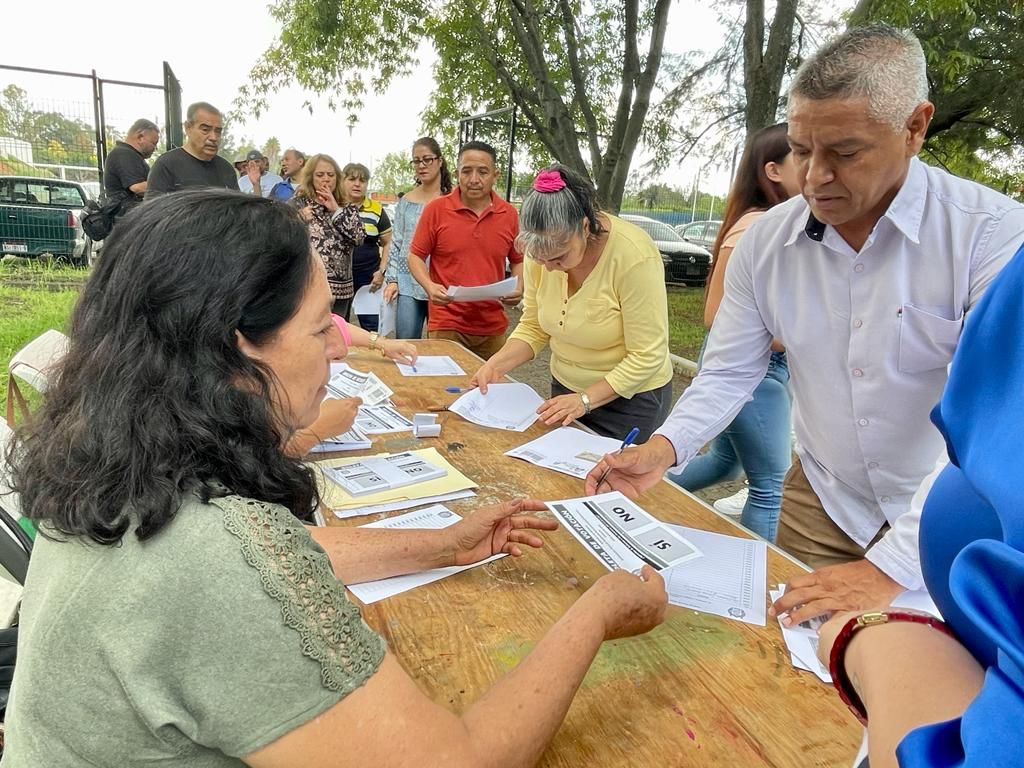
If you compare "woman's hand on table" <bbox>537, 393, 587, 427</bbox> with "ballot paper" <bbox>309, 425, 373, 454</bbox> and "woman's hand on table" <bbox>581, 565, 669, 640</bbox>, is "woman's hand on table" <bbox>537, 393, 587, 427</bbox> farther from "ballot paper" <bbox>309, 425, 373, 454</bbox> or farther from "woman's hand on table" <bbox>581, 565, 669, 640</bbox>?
"woman's hand on table" <bbox>581, 565, 669, 640</bbox>

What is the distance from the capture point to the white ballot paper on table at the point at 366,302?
5633 millimetres

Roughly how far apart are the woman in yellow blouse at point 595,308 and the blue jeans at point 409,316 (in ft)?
7.33

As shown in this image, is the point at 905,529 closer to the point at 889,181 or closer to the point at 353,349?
the point at 889,181

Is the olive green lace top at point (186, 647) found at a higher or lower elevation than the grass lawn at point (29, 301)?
higher

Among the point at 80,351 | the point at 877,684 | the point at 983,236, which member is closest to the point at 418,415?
the point at 80,351

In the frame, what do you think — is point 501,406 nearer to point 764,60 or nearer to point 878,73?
point 878,73

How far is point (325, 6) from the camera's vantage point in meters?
9.06

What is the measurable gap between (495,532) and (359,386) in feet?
4.59

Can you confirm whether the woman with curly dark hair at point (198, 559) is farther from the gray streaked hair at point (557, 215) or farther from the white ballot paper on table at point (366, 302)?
the white ballot paper on table at point (366, 302)

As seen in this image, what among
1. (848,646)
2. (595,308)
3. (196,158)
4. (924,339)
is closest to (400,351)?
(595,308)

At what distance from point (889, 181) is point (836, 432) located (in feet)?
1.98

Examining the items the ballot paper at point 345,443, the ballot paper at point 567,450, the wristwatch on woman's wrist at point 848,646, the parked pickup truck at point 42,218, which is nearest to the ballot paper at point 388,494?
the ballot paper at point 345,443

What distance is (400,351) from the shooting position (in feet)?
10.2

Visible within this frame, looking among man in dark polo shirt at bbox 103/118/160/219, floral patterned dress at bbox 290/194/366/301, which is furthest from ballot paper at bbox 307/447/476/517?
man in dark polo shirt at bbox 103/118/160/219
